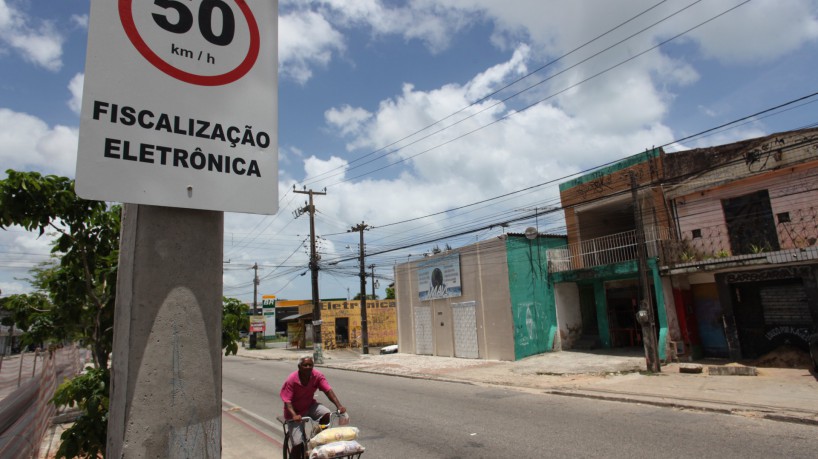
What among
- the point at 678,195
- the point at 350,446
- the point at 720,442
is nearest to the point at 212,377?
the point at 350,446

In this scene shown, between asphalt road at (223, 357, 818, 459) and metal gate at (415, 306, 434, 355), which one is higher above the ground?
metal gate at (415, 306, 434, 355)

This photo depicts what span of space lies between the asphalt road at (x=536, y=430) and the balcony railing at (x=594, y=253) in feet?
34.8

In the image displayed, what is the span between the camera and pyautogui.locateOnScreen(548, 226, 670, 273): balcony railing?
67.3ft

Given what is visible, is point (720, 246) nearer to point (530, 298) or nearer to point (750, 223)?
point (750, 223)

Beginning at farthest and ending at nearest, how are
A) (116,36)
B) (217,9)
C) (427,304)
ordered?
(427,304) < (217,9) < (116,36)

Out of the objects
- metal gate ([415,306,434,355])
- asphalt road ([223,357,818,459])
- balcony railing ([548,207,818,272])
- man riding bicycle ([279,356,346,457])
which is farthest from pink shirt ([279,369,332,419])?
metal gate ([415,306,434,355])

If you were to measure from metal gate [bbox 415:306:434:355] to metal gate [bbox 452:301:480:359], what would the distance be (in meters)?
2.35

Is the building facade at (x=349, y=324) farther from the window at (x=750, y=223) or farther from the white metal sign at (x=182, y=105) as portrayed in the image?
the white metal sign at (x=182, y=105)

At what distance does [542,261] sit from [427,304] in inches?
289

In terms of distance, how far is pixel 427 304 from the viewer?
2670 centimetres

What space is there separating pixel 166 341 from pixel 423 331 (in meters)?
25.6

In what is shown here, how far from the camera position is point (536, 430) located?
8.14 metres

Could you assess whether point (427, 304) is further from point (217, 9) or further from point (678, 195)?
point (217, 9)

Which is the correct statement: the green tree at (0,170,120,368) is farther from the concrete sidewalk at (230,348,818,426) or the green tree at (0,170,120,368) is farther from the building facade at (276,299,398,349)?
the building facade at (276,299,398,349)
